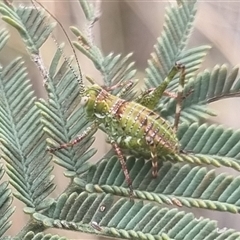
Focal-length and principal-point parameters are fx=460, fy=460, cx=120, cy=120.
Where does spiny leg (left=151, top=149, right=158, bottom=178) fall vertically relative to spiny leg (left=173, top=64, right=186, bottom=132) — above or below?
below

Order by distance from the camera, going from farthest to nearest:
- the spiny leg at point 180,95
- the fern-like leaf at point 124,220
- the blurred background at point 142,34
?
the blurred background at point 142,34
the spiny leg at point 180,95
the fern-like leaf at point 124,220

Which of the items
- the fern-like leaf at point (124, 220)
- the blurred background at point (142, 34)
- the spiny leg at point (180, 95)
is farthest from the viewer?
the blurred background at point (142, 34)

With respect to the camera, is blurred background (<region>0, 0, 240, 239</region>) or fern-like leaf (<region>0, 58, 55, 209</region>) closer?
fern-like leaf (<region>0, 58, 55, 209</region>)

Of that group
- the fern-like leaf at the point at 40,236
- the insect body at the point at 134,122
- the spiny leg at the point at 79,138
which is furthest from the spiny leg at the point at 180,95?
the fern-like leaf at the point at 40,236

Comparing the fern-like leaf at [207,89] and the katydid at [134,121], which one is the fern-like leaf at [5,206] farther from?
the fern-like leaf at [207,89]

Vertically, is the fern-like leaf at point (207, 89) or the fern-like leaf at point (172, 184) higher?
the fern-like leaf at point (207, 89)

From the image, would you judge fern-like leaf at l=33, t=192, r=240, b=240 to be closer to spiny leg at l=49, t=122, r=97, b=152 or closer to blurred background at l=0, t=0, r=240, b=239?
spiny leg at l=49, t=122, r=97, b=152

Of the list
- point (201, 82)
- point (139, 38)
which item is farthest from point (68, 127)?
point (139, 38)

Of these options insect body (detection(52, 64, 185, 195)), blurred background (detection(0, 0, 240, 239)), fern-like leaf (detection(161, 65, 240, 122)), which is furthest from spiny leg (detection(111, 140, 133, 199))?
blurred background (detection(0, 0, 240, 239))
